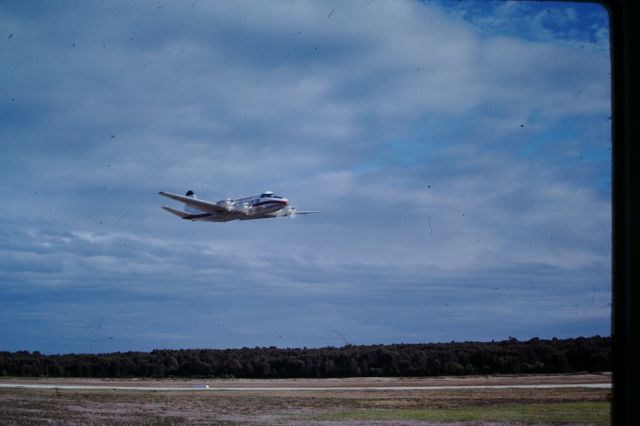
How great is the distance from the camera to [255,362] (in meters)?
43.9

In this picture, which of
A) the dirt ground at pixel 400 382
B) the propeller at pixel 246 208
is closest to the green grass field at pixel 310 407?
the dirt ground at pixel 400 382

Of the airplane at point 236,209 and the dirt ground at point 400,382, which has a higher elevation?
the airplane at point 236,209

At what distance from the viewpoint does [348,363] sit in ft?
138

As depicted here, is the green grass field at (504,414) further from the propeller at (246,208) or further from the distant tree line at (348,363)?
the distant tree line at (348,363)

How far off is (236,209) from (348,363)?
22649 mm

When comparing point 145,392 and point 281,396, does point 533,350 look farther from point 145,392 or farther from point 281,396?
point 145,392

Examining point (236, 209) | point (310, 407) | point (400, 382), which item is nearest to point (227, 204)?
point (236, 209)

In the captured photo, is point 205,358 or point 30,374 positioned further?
point 205,358

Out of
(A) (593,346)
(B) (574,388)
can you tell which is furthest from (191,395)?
(A) (593,346)

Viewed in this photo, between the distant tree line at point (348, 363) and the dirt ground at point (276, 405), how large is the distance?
41.9ft

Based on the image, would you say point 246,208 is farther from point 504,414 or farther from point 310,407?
point 504,414

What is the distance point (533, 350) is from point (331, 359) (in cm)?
1340

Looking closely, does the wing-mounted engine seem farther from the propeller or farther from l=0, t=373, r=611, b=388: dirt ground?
l=0, t=373, r=611, b=388: dirt ground

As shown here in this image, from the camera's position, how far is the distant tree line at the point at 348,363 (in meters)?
38.2
